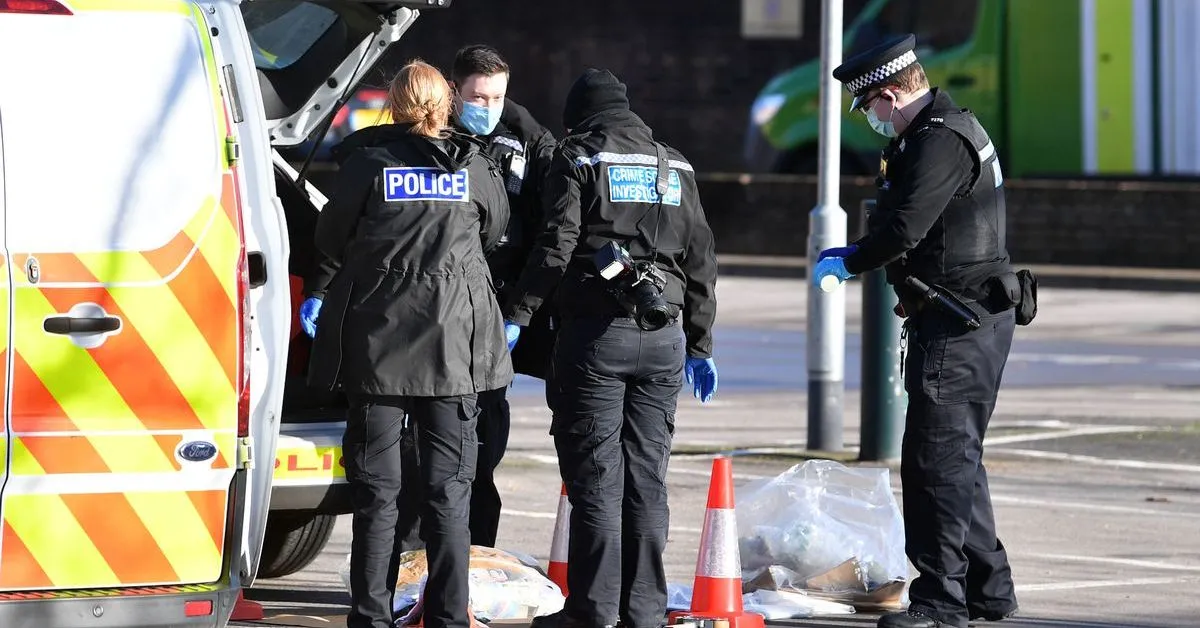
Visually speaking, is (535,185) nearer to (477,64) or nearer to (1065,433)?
(477,64)

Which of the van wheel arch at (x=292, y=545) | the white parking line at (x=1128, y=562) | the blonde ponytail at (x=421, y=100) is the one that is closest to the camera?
A: the blonde ponytail at (x=421, y=100)

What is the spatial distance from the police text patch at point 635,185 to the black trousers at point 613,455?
0.35 meters

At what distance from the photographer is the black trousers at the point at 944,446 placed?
6281 millimetres

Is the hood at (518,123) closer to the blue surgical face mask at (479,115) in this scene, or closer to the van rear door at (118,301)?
the blue surgical face mask at (479,115)

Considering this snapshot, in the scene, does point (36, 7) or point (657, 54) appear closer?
point (36, 7)

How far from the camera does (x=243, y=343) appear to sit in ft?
16.9

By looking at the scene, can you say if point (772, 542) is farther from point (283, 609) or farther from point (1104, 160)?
point (1104, 160)

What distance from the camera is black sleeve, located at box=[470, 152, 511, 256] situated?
584 centimetres

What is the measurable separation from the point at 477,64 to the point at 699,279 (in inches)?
36.7

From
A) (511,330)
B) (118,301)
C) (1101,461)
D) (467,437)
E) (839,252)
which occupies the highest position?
(839,252)

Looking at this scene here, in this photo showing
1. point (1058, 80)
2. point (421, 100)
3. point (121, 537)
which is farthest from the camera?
point (1058, 80)

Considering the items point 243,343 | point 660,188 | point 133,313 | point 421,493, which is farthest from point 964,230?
point 133,313

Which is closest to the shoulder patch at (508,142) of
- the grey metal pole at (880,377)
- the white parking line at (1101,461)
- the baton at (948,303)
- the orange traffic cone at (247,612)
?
the baton at (948,303)

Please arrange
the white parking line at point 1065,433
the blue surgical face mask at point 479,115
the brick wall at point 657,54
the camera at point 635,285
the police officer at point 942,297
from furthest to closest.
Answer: the brick wall at point 657,54
the white parking line at point 1065,433
the blue surgical face mask at point 479,115
the police officer at point 942,297
the camera at point 635,285
